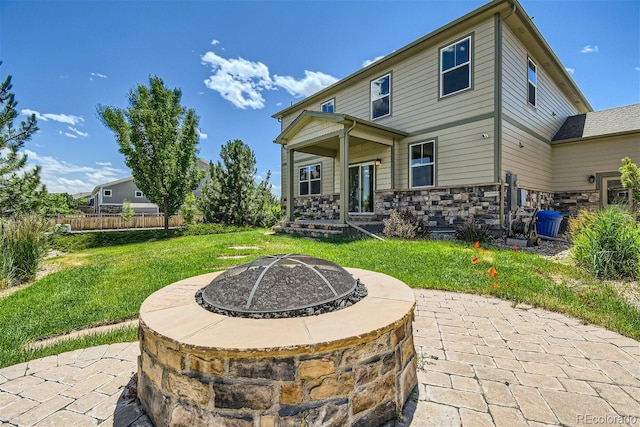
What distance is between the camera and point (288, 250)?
7.26 m

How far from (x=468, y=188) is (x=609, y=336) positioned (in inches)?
244

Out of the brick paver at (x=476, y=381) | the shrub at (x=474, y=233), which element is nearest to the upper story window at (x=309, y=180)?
the shrub at (x=474, y=233)

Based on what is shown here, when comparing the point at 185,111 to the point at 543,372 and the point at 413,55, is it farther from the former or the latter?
the point at 543,372

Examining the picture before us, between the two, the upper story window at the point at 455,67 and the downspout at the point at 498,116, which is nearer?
the downspout at the point at 498,116

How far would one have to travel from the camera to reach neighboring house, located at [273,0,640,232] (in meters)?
8.16

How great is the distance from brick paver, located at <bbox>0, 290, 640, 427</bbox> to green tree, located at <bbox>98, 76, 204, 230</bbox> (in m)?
11.1

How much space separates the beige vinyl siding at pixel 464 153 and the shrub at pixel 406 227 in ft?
4.61

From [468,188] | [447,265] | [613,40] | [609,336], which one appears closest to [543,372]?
[609,336]

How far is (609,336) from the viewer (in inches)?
112

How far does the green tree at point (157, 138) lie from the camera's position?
12.0 metres

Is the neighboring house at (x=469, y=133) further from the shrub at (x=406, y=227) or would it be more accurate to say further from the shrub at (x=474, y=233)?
the shrub at (x=406, y=227)

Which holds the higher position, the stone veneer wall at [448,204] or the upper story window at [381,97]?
the upper story window at [381,97]

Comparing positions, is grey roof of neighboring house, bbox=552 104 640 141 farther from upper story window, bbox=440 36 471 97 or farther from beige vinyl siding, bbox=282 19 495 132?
upper story window, bbox=440 36 471 97

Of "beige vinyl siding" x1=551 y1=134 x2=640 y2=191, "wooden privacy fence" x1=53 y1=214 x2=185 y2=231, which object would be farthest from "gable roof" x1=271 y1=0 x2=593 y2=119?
"wooden privacy fence" x1=53 y1=214 x2=185 y2=231
